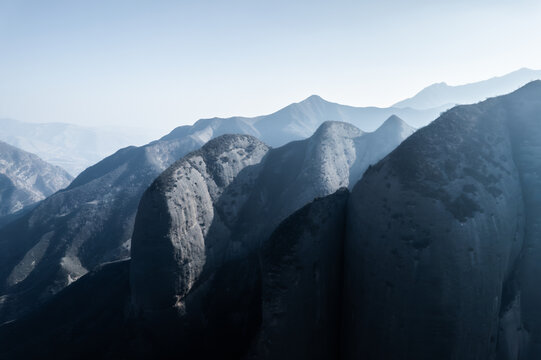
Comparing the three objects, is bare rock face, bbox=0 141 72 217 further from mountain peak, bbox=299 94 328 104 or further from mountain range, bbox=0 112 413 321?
mountain peak, bbox=299 94 328 104

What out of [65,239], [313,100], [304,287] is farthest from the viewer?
[313,100]

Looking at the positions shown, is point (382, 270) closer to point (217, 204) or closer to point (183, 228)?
point (183, 228)

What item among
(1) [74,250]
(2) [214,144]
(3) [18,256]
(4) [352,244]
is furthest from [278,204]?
(3) [18,256]

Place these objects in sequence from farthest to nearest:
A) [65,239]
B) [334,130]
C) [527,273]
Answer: [65,239]
[334,130]
[527,273]

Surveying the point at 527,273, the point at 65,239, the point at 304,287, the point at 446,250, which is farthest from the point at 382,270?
the point at 65,239

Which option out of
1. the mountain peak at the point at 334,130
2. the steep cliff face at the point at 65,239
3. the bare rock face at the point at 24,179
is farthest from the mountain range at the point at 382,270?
the bare rock face at the point at 24,179

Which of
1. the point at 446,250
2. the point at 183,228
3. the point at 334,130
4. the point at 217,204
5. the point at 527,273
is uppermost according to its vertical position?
the point at 334,130

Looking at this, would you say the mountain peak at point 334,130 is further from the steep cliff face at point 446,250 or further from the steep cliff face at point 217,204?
the steep cliff face at point 446,250
